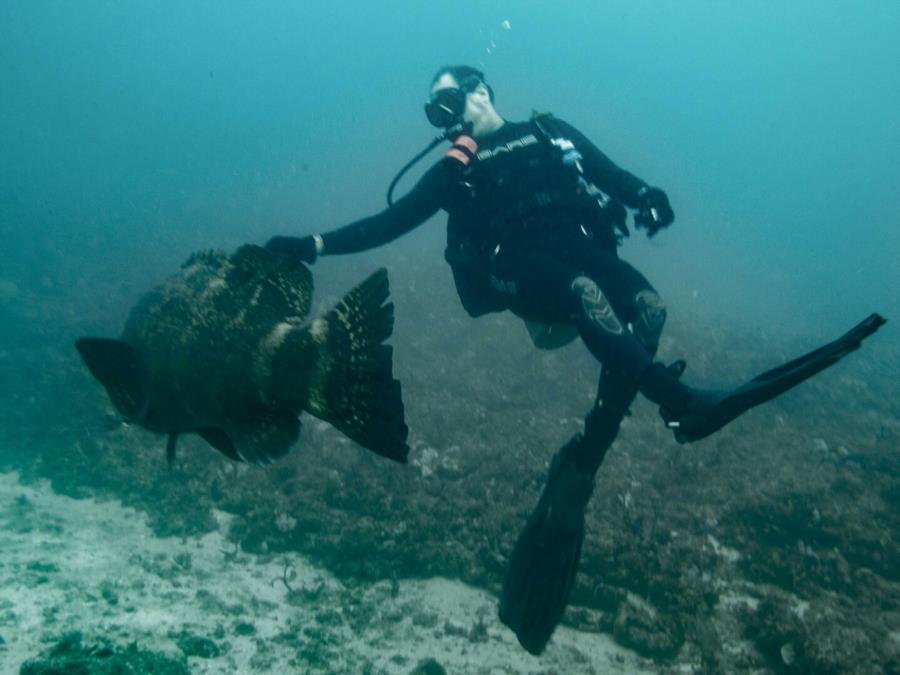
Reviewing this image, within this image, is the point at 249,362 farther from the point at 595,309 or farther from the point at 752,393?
the point at 752,393

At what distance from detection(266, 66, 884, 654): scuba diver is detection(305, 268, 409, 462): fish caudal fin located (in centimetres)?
139

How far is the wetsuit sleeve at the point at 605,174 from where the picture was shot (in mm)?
4406

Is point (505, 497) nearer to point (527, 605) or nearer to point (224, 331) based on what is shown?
Result: point (527, 605)

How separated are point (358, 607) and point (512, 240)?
4.13 meters

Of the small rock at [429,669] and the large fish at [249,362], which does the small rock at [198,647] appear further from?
the large fish at [249,362]

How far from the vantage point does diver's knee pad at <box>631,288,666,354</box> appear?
376 cm

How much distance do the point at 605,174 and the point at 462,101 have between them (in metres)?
1.51

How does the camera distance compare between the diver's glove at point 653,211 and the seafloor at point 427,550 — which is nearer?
the diver's glove at point 653,211

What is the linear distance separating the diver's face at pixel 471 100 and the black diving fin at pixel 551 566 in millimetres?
3198

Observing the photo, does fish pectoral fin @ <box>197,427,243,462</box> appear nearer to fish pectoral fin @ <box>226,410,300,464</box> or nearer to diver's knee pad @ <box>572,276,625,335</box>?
fish pectoral fin @ <box>226,410,300,464</box>

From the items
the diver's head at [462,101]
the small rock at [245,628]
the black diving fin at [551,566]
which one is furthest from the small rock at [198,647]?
the diver's head at [462,101]

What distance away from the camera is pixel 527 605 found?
3859 millimetres

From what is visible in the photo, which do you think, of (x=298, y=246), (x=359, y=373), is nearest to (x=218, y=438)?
(x=359, y=373)

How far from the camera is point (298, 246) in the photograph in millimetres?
3396
